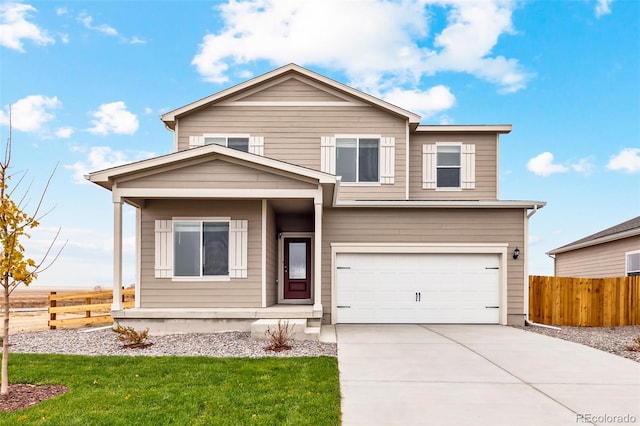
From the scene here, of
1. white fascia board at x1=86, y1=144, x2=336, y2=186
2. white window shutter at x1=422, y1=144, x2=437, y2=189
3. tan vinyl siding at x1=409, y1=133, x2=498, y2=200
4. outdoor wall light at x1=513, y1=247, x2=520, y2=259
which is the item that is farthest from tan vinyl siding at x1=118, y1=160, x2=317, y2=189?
outdoor wall light at x1=513, y1=247, x2=520, y2=259

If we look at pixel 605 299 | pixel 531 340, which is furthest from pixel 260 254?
pixel 605 299

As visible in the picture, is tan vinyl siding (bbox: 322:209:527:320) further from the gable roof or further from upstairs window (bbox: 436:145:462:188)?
the gable roof

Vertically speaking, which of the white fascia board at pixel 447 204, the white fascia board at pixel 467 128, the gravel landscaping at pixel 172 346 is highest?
the white fascia board at pixel 467 128

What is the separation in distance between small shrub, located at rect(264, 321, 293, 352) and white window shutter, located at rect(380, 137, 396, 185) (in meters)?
5.93

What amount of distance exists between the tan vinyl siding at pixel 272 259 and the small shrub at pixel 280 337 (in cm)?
213

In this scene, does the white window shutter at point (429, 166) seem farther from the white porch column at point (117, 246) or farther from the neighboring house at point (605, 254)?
the white porch column at point (117, 246)

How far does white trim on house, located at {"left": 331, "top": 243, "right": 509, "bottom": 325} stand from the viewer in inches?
511

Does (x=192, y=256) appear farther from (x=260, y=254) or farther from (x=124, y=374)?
(x=124, y=374)

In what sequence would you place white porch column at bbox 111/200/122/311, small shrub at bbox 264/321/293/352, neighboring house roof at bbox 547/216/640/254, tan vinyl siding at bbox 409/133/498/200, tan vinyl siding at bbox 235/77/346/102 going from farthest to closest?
neighboring house roof at bbox 547/216/640/254 < tan vinyl siding at bbox 409/133/498/200 < tan vinyl siding at bbox 235/77/346/102 < white porch column at bbox 111/200/122/311 < small shrub at bbox 264/321/293/352

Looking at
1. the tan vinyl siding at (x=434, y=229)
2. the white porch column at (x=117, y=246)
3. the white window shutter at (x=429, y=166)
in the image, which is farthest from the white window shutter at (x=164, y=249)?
the white window shutter at (x=429, y=166)

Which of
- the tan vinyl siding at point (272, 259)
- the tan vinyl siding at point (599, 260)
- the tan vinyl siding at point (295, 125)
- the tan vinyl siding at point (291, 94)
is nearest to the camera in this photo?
the tan vinyl siding at point (272, 259)

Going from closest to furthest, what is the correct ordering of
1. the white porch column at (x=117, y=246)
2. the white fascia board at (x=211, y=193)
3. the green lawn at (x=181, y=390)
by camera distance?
the green lawn at (x=181, y=390) → the white fascia board at (x=211, y=193) → the white porch column at (x=117, y=246)

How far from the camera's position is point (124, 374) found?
7098mm

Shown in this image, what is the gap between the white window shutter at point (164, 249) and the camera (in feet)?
38.1
